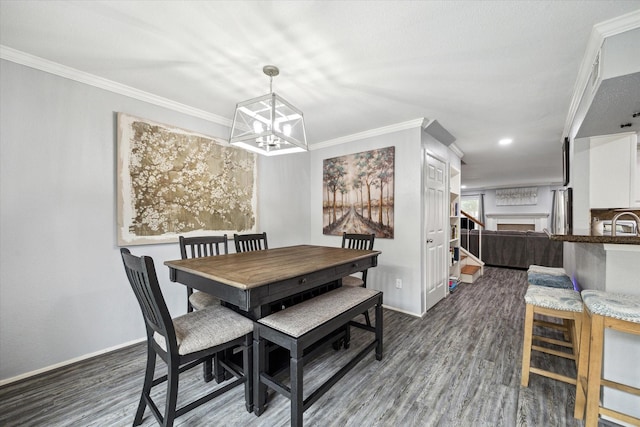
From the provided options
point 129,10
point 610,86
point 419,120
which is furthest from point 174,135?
point 610,86

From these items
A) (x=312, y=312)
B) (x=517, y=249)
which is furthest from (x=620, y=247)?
(x=517, y=249)

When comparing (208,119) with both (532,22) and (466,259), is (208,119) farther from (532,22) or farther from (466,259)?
(466,259)

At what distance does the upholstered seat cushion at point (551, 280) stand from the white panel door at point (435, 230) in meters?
1.06

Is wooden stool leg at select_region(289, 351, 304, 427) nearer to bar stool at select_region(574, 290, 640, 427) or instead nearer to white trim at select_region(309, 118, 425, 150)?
bar stool at select_region(574, 290, 640, 427)

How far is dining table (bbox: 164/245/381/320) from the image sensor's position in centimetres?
141

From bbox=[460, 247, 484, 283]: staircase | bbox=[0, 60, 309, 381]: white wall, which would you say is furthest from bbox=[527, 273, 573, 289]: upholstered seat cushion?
bbox=[0, 60, 309, 381]: white wall

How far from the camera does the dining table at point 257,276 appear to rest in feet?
4.62

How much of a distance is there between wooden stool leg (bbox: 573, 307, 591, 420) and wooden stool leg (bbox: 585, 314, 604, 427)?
0.18 m

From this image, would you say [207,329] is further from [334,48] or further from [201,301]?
[334,48]

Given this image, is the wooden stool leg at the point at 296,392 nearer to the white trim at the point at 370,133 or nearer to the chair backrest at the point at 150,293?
the chair backrest at the point at 150,293

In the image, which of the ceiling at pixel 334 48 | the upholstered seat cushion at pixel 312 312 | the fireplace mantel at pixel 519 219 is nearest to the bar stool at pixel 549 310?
the upholstered seat cushion at pixel 312 312

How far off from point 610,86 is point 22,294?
164 inches

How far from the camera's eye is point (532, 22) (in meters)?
1.51

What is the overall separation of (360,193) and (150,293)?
2.91 meters
